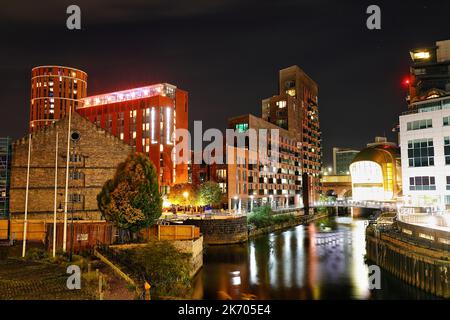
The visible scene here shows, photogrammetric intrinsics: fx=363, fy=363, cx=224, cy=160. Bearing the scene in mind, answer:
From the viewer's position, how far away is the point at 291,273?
39.0 m

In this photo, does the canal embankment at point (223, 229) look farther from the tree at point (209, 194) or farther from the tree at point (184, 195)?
the tree at point (184, 195)

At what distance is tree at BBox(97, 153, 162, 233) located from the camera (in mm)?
33594

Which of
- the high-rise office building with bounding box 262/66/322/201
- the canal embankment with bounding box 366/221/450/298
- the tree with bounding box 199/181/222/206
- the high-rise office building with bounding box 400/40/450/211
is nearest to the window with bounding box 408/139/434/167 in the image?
the high-rise office building with bounding box 400/40/450/211

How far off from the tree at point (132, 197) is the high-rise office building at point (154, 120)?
243 ft

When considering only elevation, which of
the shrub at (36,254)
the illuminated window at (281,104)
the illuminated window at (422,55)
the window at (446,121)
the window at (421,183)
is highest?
the illuminated window at (422,55)

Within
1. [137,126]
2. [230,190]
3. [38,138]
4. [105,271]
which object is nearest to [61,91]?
[137,126]

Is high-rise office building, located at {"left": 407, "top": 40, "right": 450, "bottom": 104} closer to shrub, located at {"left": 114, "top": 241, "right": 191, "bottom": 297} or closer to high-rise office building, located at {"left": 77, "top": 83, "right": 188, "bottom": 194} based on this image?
high-rise office building, located at {"left": 77, "top": 83, "right": 188, "bottom": 194}

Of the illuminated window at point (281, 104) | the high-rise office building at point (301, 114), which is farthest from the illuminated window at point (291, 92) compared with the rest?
the illuminated window at point (281, 104)

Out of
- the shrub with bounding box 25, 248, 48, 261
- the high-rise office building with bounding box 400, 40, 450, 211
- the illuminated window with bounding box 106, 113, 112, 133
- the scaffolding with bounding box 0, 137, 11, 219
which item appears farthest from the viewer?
the illuminated window with bounding box 106, 113, 112, 133

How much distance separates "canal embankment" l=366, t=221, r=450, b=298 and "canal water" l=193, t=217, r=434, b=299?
874 mm

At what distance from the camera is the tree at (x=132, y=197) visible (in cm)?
→ 3359

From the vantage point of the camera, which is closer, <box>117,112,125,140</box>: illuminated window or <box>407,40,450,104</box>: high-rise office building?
<box>407,40,450,104</box>: high-rise office building

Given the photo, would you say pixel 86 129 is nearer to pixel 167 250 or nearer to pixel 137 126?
pixel 167 250

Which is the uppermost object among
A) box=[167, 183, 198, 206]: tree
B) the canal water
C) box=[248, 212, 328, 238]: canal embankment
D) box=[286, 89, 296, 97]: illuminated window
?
box=[286, 89, 296, 97]: illuminated window
